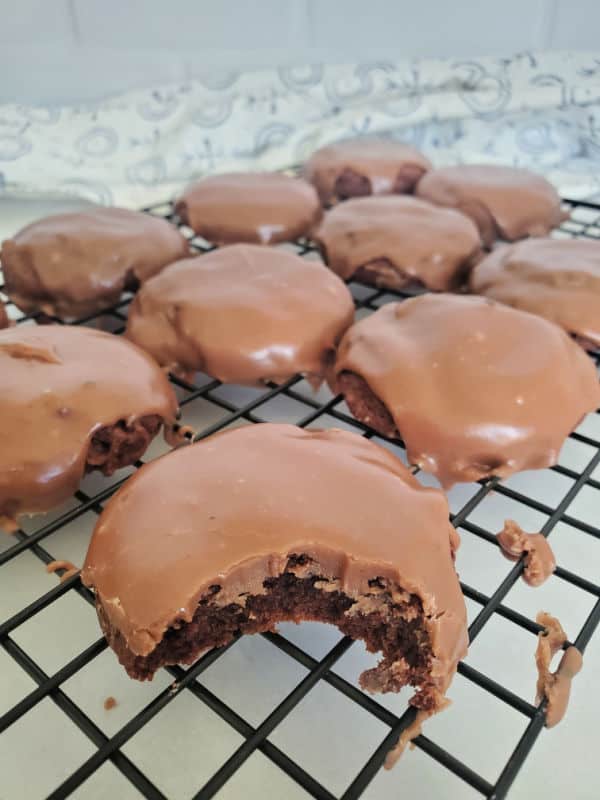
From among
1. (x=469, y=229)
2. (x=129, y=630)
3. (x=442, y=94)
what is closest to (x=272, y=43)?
(x=442, y=94)

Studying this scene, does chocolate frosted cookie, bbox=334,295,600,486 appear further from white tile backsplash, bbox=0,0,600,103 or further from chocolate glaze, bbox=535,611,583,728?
white tile backsplash, bbox=0,0,600,103

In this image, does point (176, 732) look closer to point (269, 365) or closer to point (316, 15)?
point (269, 365)

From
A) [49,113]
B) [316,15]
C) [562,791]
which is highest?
[316,15]

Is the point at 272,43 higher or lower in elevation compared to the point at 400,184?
higher

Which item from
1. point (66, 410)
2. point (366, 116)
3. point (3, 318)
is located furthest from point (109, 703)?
point (366, 116)

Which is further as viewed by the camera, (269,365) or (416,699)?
(269,365)

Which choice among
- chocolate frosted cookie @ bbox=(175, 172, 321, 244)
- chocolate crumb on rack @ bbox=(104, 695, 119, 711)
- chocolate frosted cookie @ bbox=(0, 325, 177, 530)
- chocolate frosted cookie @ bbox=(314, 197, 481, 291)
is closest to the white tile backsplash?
chocolate frosted cookie @ bbox=(175, 172, 321, 244)

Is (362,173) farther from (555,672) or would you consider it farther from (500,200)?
(555,672)
